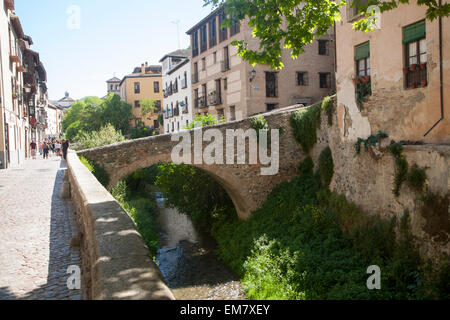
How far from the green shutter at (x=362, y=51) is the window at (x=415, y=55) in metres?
1.33

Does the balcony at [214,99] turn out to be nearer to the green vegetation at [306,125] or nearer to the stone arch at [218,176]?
the stone arch at [218,176]

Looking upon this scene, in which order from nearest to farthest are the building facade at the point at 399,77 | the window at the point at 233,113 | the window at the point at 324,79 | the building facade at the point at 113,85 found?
the building facade at the point at 399,77 < the window at the point at 324,79 < the window at the point at 233,113 < the building facade at the point at 113,85

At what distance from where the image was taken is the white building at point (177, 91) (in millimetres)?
31578

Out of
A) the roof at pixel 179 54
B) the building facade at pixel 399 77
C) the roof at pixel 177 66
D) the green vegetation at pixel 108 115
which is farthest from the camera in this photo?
the green vegetation at pixel 108 115

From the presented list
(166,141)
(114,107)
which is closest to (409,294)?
(166,141)

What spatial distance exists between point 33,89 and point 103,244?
31.7 m

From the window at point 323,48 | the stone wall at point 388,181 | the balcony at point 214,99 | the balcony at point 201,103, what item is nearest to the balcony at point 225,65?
the balcony at point 214,99

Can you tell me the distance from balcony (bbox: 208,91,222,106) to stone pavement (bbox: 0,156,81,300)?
55.8ft

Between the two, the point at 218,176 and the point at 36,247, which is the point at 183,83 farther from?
the point at 36,247

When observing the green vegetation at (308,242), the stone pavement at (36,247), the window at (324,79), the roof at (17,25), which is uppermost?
the roof at (17,25)

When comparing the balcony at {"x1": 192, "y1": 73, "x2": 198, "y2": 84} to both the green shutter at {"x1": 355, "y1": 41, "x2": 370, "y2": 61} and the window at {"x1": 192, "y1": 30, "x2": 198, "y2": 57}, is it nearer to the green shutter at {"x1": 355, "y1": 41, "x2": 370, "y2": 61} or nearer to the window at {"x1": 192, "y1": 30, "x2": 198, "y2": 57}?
the window at {"x1": 192, "y1": 30, "x2": 198, "y2": 57}

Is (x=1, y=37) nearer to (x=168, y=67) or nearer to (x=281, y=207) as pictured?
(x=281, y=207)

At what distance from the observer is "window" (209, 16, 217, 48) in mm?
26445

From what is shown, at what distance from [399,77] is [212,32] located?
62.2 feet
